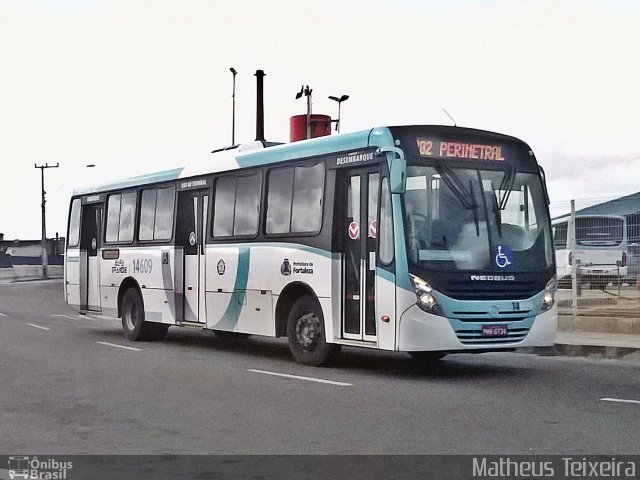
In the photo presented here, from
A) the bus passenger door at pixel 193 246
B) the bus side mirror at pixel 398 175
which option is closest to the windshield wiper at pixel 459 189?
the bus side mirror at pixel 398 175

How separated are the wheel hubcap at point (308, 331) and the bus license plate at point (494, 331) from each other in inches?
93.0

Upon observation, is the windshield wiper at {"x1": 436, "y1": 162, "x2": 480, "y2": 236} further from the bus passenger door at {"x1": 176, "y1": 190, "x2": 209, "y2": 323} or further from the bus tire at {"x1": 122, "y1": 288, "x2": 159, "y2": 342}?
the bus tire at {"x1": 122, "y1": 288, "x2": 159, "y2": 342}

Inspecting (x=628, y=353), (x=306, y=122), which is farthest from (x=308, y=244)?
(x=306, y=122)

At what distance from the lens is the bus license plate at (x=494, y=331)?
39.5ft

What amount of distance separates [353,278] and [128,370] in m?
3.28

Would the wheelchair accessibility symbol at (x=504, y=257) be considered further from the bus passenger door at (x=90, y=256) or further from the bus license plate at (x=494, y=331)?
the bus passenger door at (x=90, y=256)

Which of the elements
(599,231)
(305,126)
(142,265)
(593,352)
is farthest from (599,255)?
(305,126)

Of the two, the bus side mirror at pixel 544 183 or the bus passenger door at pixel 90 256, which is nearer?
the bus side mirror at pixel 544 183

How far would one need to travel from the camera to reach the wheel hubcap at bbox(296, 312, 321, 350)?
13.4m

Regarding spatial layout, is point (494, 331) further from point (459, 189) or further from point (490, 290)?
point (459, 189)

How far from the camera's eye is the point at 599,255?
18.4 meters

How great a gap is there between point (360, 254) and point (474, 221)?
150 cm

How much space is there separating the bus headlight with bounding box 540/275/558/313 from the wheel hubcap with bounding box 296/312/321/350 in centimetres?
294
